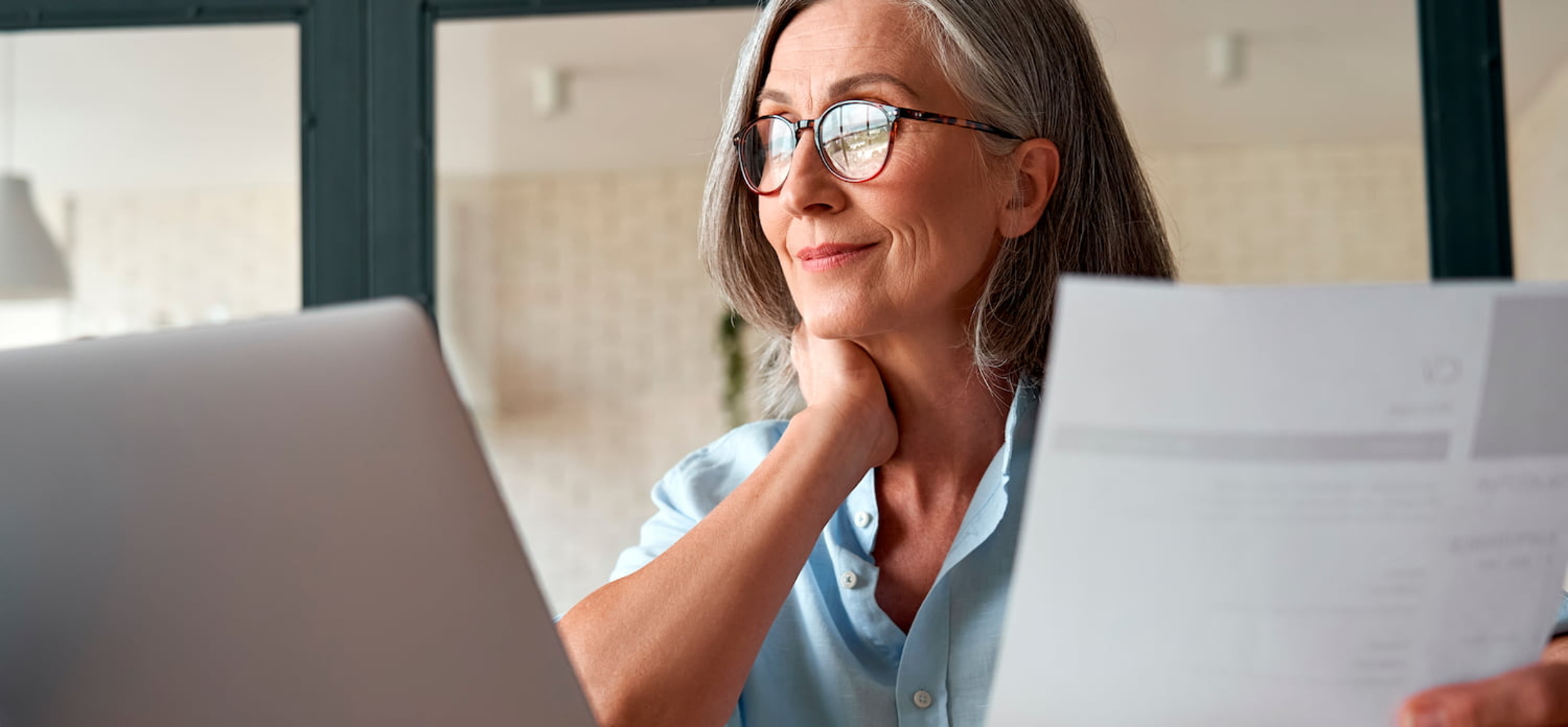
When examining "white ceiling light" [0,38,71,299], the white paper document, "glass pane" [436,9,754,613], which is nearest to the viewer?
the white paper document

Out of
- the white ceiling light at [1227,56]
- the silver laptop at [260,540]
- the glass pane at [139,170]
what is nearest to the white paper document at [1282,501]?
the silver laptop at [260,540]

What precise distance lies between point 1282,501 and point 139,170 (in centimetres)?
274

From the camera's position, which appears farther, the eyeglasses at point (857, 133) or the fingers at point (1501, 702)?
the eyeglasses at point (857, 133)

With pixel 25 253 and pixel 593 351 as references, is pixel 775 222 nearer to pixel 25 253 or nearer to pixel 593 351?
pixel 25 253

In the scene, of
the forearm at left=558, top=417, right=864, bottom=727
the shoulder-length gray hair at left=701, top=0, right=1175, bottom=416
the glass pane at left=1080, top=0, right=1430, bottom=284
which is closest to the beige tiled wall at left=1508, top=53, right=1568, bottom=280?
the glass pane at left=1080, top=0, right=1430, bottom=284

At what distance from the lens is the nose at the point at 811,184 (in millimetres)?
1257

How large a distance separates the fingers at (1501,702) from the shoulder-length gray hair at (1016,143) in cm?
68

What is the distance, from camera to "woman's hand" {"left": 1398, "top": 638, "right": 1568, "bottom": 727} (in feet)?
2.14

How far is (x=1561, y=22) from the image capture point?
202 centimetres

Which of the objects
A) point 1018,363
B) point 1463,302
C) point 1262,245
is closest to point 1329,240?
point 1262,245

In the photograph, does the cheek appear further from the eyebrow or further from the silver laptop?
the silver laptop

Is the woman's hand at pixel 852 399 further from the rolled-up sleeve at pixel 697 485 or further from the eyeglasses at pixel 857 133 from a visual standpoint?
the eyeglasses at pixel 857 133

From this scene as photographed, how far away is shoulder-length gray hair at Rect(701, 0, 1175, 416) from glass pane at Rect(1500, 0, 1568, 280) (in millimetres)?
832

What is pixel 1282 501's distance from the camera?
23.8 inches
